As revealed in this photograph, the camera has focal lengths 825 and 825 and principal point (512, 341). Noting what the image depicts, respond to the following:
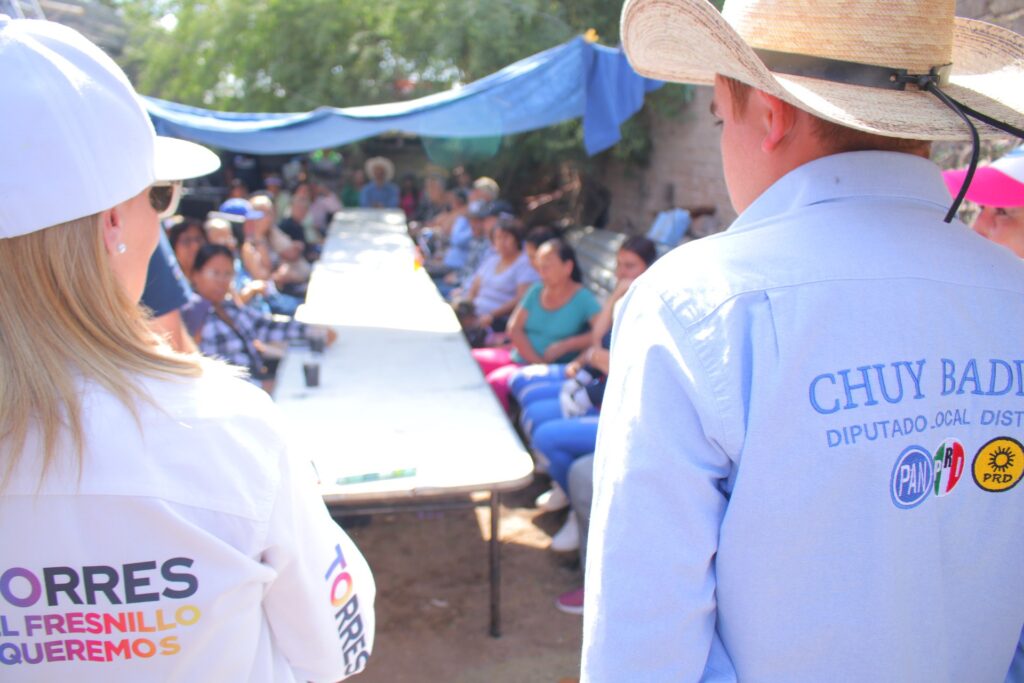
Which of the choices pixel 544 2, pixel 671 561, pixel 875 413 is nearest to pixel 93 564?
pixel 671 561

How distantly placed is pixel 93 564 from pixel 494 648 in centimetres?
220

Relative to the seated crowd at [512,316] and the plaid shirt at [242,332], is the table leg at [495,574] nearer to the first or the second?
the seated crowd at [512,316]

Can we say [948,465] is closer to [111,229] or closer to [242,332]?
[111,229]

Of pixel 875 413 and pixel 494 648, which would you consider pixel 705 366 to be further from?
pixel 494 648

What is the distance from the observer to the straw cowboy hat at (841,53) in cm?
92

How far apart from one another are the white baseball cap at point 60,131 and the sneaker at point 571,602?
2.53 meters

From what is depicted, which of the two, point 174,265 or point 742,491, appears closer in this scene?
point 742,491

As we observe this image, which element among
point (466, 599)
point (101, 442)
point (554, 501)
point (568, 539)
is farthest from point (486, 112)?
point (101, 442)

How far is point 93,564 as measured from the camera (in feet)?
3.03

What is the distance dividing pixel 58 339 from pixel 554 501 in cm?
311

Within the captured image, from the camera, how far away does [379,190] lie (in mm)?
11664

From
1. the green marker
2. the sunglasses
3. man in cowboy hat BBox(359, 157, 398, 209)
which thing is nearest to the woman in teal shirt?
the green marker

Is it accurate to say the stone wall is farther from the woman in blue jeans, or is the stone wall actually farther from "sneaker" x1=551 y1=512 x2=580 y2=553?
"sneaker" x1=551 y1=512 x2=580 y2=553

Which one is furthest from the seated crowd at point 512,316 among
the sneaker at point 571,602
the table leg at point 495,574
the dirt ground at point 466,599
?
the table leg at point 495,574
